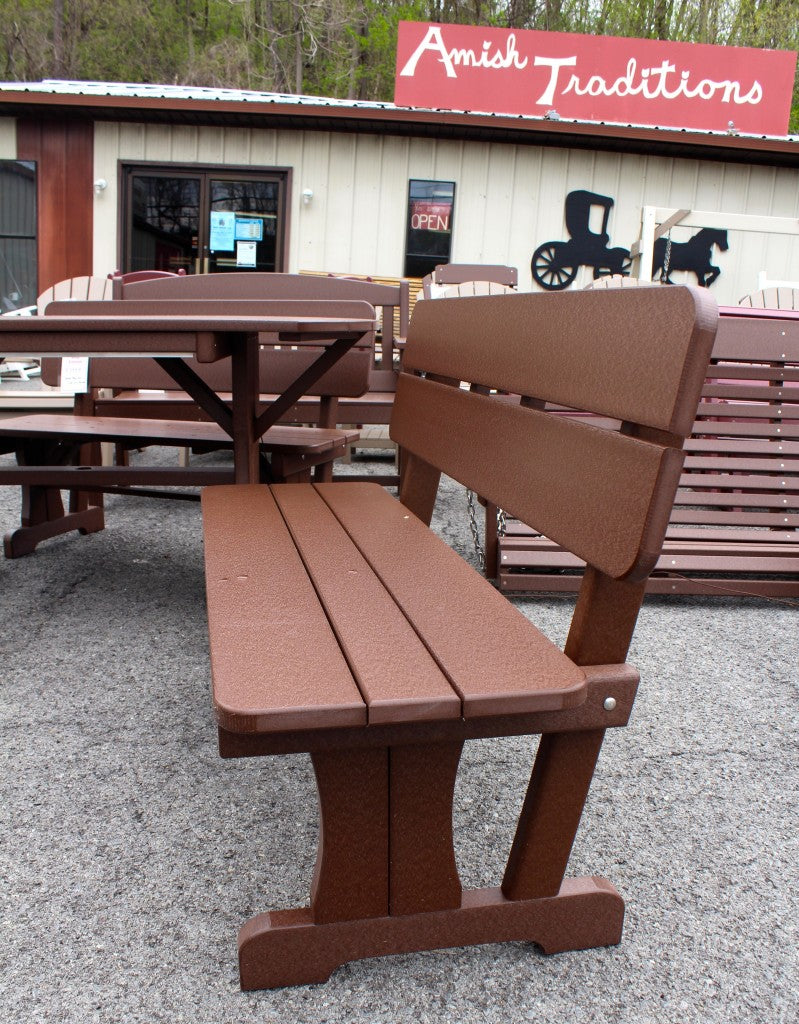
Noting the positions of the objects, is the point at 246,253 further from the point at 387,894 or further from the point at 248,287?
the point at 387,894

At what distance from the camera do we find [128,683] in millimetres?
2420

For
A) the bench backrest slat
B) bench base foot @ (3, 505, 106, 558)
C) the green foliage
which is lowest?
bench base foot @ (3, 505, 106, 558)

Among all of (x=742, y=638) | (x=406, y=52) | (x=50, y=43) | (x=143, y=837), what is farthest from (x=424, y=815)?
(x=50, y=43)

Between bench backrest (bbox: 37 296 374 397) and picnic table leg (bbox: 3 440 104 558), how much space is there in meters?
0.57

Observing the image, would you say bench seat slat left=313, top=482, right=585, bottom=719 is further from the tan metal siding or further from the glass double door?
the glass double door

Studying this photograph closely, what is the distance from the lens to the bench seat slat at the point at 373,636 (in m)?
1.13

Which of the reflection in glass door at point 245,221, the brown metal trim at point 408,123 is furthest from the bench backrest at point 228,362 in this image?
the reflection in glass door at point 245,221

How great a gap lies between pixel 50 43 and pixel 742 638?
25933 millimetres

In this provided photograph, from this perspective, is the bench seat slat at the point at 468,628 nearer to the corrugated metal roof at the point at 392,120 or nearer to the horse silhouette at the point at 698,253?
the corrugated metal roof at the point at 392,120

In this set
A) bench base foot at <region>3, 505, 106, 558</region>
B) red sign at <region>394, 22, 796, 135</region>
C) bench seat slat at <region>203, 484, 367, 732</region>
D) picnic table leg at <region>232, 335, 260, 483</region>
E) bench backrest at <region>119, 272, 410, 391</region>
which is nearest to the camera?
bench seat slat at <region>203, 484, 367, 732</region>

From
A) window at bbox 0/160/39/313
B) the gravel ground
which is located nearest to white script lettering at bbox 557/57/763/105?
window at bbox 0/160/39/313

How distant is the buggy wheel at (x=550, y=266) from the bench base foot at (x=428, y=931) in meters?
9.66

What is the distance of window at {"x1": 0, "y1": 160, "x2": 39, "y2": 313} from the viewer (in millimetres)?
10469

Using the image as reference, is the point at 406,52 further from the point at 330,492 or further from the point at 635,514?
the point at 635,514
